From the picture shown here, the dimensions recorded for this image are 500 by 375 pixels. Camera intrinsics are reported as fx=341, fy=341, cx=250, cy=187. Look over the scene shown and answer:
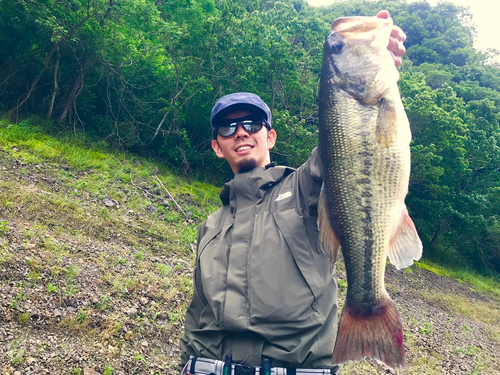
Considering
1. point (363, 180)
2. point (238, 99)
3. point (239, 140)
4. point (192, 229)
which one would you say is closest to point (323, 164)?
point (363, 180)

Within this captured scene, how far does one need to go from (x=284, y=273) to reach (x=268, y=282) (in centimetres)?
8

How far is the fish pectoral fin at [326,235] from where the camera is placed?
1543 mm

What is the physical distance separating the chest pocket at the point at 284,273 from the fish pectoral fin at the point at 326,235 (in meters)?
0.09

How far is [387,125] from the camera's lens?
1.52 m

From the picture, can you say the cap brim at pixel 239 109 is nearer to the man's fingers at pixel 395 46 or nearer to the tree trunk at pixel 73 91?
the man's fingers at pixel 395 46

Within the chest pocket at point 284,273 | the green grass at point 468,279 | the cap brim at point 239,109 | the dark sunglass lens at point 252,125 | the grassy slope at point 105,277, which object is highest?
the cap brim at point 239,109

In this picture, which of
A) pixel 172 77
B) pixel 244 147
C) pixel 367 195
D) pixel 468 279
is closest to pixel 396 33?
pixel 367 195

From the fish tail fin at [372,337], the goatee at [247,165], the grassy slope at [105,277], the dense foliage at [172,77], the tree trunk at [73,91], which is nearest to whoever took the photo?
the fish tail fin at [372,337]

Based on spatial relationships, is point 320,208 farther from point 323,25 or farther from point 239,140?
point 323,25

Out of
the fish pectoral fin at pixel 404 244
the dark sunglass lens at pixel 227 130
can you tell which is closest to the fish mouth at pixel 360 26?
the dark sunglass lens at pixel 227 130

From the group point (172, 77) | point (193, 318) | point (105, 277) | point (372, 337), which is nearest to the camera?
point (372, 337)

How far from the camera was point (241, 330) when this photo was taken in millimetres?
1497

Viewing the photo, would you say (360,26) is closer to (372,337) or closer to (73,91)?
(372,337)

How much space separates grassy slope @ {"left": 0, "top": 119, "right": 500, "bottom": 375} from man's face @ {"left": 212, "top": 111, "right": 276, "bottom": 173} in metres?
2.80
